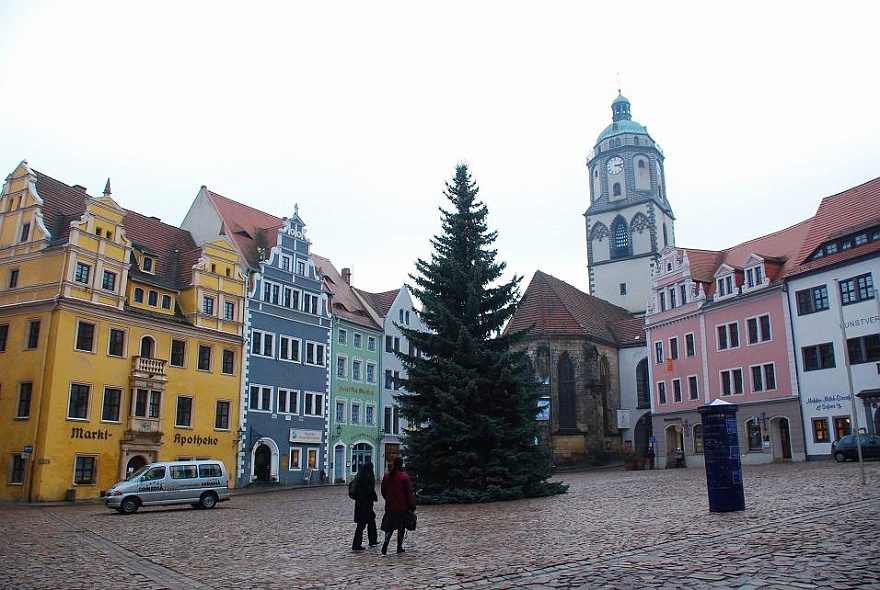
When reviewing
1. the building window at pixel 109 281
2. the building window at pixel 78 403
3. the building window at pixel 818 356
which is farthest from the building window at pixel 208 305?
the building window at pixel 818 356

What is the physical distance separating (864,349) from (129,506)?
33.4 m

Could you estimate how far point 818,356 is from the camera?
40.6 meters

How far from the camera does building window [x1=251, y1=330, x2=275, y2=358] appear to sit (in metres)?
A: 46.1

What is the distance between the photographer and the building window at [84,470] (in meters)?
35.3

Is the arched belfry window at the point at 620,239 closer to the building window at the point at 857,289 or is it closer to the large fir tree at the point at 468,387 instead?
the building window at the point at 857,289

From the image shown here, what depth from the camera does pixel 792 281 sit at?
42.4 meters

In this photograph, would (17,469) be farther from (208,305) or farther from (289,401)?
(289,401)

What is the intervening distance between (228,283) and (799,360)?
31828 mm

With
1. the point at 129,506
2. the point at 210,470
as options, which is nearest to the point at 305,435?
the point at 210,470

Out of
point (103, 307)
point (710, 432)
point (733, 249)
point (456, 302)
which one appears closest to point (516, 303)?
point (456, 302)

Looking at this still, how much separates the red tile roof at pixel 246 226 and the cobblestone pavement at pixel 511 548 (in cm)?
2736

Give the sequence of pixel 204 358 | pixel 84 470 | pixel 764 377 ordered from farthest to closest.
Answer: pixel 764 377
pixel 204 358
pixel 84 470

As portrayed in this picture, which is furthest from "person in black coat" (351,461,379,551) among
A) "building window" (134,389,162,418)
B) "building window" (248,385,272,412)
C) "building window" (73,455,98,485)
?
"building window" (248,385,272,412)

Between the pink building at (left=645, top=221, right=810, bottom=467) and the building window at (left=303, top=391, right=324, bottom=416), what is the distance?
2239 cm
